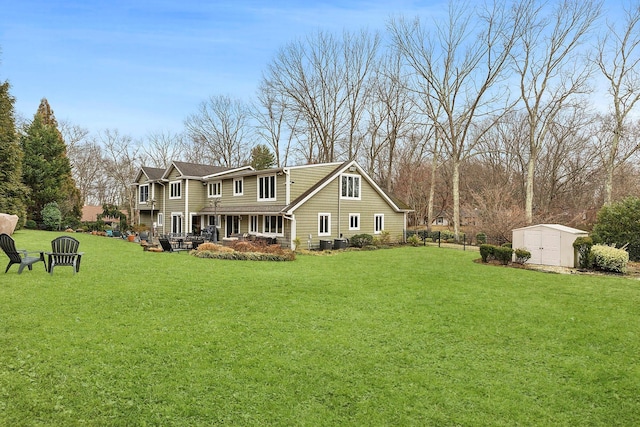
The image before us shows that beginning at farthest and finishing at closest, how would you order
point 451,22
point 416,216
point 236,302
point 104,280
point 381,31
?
1. point 416,216
2. point 381,31
3. point 451,22
4. point 104,280
5. point 236,302

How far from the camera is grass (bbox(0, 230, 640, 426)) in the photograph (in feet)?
13.5

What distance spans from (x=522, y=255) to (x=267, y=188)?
47.6ft

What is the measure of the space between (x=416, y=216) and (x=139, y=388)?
1654 inches

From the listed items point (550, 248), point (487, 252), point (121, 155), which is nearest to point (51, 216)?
point (121, 155)

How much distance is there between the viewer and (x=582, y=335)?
6.92 meters

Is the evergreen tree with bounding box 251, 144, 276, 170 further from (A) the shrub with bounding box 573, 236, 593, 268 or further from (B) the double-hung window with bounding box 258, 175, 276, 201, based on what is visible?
(A) the shrub with bounding box 573, 236, 593, 268

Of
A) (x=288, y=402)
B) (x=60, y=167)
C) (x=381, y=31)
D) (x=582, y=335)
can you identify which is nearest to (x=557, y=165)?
(x=381, y=31)

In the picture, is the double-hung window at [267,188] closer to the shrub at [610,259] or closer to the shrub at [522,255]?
the shrub at [522,255]

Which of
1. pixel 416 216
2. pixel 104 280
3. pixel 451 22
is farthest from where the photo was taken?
pixel 416 216

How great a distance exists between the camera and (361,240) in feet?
75.8

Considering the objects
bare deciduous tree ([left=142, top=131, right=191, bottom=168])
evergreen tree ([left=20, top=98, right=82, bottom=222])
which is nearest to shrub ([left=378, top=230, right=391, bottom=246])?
evergreen tree ([left=20, top=98, right=82, bottom=222])

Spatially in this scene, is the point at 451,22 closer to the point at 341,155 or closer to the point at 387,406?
the point at 341,155

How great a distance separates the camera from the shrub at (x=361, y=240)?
901 inches

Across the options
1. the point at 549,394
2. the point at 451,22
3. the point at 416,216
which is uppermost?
the point at 451,22
